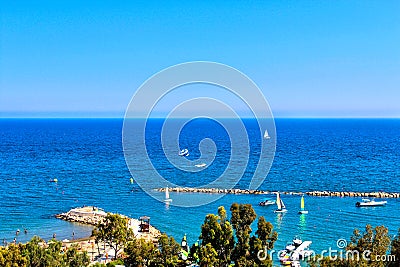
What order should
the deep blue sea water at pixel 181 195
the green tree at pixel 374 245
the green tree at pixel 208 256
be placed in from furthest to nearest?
1. the deep blue sea water at pixel 181 195
2. the green tree at pixel 208 256
3. the green tree at pixel 374 245

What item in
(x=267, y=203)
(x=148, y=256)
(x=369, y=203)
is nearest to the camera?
(x=148, y=256)

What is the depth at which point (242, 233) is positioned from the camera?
22594 mm

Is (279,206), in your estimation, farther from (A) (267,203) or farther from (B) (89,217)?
(B) (89,217)

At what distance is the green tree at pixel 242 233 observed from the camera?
72.8 feet

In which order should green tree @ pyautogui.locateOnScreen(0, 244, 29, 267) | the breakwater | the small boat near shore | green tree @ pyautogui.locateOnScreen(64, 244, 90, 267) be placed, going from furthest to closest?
the breakwater
the small boat near shore
green tree @ pyautogui.locateOnScreen(64, 244, 90, 267)
green tree @ pyautogui.locateOnScreen(0, 244, 29, 267)

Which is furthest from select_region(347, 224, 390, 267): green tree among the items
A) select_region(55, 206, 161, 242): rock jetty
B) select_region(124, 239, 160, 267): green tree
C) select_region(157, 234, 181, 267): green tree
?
select_region(55, 206, 161, 242): rock jetty

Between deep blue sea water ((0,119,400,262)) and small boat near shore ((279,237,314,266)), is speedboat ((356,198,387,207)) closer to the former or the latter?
deep blue sea water ((0,119,400,262))

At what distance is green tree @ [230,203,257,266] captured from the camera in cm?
2219

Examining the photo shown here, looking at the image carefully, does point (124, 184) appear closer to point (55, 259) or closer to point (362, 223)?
point (362, 223)

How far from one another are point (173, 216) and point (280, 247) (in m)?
13.8

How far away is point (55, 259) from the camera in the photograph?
22625 mm

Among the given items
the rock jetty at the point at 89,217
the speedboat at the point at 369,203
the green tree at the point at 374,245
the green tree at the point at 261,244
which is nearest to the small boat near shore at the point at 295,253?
the green tree at the point at 261,244

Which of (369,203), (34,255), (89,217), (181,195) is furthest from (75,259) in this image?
(369,203)

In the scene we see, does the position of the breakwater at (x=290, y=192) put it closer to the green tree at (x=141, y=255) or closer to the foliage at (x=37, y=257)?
the green tree at (x=141, y=255)
